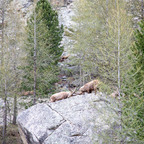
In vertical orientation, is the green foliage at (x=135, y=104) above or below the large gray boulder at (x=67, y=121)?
above

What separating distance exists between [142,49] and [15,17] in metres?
17.9

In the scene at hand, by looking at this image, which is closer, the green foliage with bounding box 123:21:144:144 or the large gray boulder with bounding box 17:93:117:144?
the green foliage with bounding box 123:21:144:144

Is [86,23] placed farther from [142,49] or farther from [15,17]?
[142,49]

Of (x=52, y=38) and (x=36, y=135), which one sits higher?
(x=52, y=38)

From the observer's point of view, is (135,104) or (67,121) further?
(67,121)

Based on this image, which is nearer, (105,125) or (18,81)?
(105,125)

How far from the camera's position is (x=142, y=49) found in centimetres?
729

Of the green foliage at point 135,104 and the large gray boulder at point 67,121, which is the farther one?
the large gray boulder at point 67,121

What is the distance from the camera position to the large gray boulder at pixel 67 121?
7277 mm

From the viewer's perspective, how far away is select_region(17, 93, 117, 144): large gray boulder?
7.28 metres

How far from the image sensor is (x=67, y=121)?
314 inches

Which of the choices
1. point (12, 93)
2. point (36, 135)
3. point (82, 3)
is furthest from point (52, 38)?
point (36, 135)

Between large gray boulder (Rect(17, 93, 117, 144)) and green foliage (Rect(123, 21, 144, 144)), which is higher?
green foliage (Rect(123, 21, 144, 144))

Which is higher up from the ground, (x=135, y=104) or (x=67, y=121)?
(x=135, y=104)
